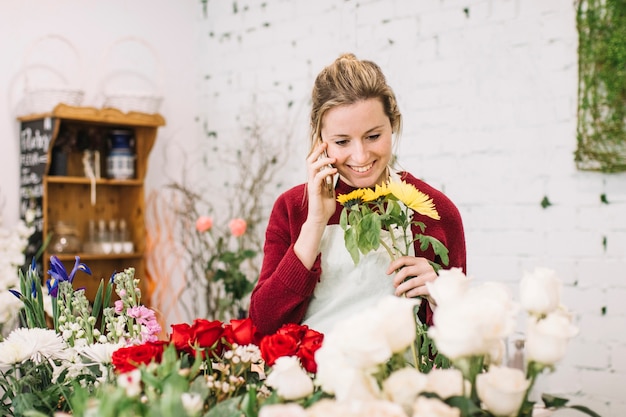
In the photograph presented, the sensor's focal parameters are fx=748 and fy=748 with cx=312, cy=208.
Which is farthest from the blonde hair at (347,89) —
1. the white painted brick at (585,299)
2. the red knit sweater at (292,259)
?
the white painted brick at (585,299)

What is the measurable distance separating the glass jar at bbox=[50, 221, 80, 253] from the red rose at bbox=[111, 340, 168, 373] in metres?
2.50

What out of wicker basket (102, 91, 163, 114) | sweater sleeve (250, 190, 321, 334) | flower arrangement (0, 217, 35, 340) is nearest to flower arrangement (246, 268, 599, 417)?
sweater sleeve (250, 190, 321, 334)

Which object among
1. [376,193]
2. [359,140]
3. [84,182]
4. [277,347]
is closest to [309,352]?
[277,347]

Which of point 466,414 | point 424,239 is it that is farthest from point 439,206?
point 466,414

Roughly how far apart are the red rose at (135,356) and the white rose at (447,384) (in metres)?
0.36

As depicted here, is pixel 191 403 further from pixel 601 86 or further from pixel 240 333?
pixel 601 86

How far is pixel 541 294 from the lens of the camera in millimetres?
770

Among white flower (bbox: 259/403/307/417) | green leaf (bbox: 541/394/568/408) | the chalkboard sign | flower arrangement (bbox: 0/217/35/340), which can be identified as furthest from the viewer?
the chalkboard sign

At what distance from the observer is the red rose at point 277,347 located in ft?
3.34

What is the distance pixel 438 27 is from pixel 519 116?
545 mm

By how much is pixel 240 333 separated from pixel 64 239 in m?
2.53

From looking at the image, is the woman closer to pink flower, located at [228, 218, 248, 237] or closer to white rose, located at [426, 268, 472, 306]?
white rose, located at [426, 268, 472, 306]

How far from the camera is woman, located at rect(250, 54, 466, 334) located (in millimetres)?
1489

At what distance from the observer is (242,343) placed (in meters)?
1.06
